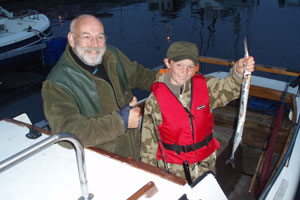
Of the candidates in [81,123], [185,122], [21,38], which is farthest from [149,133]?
[21,38]

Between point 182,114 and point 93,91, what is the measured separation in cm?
110

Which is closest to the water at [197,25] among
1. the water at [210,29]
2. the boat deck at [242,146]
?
the water at [210,29]

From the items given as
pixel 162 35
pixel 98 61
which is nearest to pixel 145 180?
pixel 98 61

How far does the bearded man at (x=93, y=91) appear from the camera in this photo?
8.30 feet

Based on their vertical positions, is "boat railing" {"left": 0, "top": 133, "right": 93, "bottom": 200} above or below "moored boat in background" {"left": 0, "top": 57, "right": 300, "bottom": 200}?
above

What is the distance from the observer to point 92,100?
3.12 metres

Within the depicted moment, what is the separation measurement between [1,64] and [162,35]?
1494 centimetres

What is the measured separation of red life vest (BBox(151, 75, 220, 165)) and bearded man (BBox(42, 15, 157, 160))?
466mm

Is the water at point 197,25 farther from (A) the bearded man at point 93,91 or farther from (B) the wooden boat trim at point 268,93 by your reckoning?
(A) the bearded man at point 93,91

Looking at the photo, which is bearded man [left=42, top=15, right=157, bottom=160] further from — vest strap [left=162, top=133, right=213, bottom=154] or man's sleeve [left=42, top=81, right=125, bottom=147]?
vest strap [left=162, top=133, right=213, bottom=154]

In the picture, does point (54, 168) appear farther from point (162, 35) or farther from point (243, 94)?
point (162, 35)

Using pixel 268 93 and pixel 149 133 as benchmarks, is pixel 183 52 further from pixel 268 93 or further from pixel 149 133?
pixel 268 93

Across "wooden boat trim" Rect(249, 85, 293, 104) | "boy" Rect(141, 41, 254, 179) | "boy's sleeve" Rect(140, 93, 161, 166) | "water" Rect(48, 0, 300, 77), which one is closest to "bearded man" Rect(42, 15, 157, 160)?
"boy's sleeve" Rect(140, 93, 161, 166)

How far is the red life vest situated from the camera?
2969 millimetres
